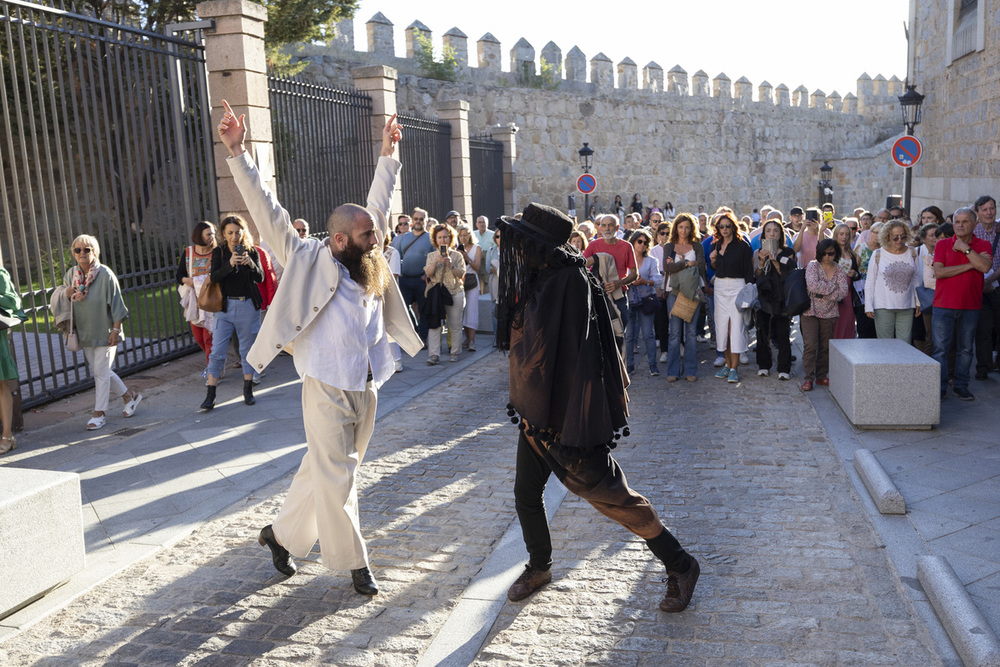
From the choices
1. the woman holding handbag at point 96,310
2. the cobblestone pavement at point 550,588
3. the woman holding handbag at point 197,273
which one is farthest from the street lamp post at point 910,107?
the woman holding handbag at point 96,310

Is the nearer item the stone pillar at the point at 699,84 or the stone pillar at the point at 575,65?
the stone pillar at the point at 575,65

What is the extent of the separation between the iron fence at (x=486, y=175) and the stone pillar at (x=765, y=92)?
17.8 m

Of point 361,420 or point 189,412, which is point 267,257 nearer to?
point 189,412

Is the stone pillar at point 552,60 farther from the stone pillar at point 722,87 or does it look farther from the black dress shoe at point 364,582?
the black dress shoe at point 364,582

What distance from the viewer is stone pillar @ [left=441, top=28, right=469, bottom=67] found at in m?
26.0

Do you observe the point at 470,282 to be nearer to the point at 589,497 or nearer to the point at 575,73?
the point at 589,497

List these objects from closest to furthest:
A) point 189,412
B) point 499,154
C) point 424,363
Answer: point 189,412, point 424,363, point 499,154

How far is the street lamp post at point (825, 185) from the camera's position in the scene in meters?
33.4

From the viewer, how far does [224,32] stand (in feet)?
34.4

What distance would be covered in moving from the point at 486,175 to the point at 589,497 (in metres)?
18.1

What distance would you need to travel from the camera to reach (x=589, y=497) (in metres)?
3.90

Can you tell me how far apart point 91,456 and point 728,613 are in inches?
198

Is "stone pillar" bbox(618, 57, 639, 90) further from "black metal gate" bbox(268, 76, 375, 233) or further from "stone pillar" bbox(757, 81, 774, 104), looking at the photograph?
"black metal gate" bbox(268, 76, 375, 233)

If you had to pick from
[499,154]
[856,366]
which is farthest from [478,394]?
[499,154]
